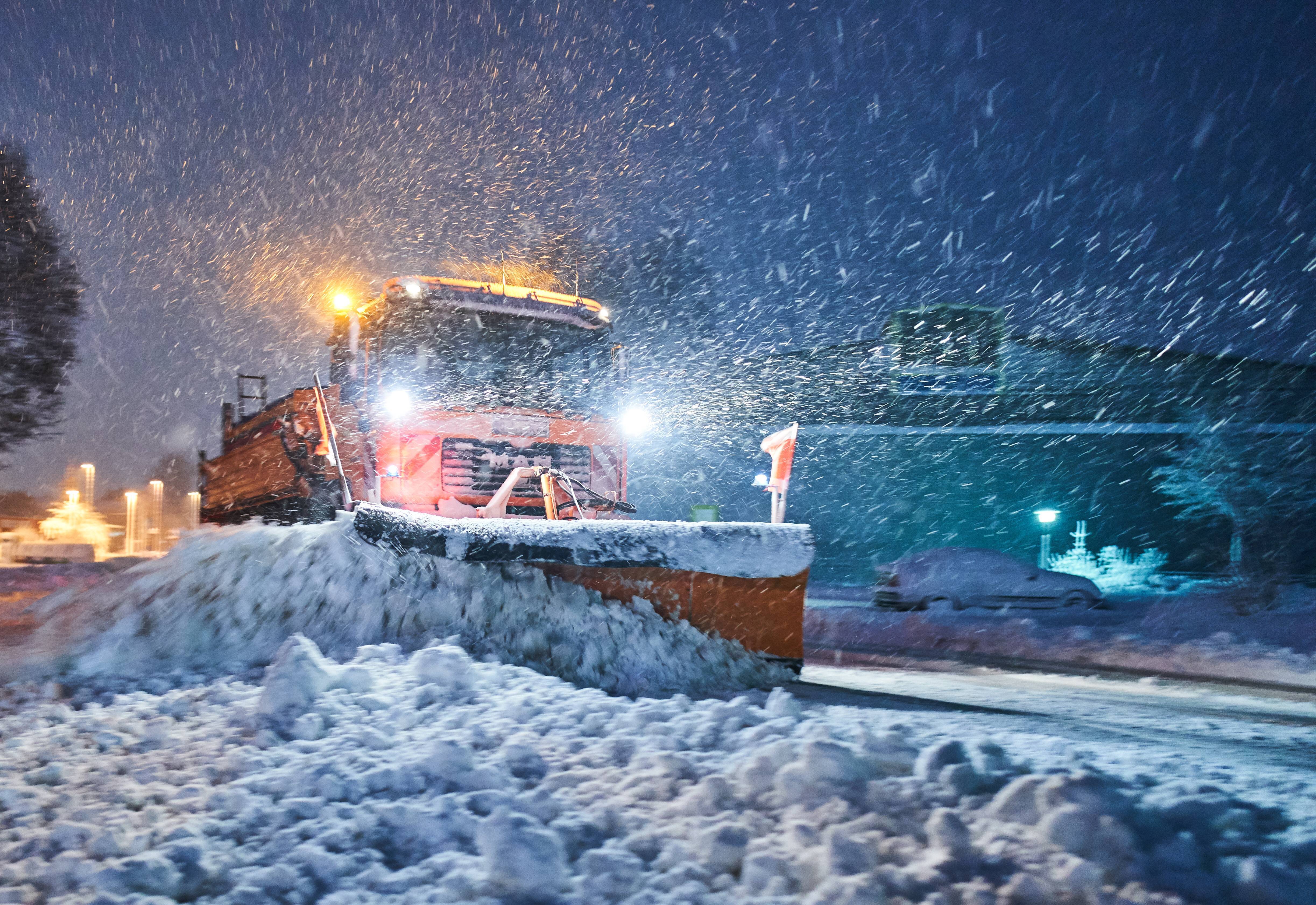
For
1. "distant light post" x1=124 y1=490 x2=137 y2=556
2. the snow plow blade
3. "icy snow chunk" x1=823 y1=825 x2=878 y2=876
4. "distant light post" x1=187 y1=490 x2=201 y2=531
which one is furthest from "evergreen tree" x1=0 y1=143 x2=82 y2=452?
"icy snow chunk" x1=823 y1=825 x2=878 y2=876

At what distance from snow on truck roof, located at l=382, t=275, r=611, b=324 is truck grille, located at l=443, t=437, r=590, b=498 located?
1605 mm

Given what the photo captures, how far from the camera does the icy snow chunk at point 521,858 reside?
2.00 metres

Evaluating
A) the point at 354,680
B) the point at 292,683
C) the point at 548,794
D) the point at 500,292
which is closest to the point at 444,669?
the point at 354,680

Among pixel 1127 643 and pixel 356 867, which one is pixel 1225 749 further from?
pixel 1127 643

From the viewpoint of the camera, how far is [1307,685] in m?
6.37

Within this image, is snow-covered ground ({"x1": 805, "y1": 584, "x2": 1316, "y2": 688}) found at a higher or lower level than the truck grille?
→ lower

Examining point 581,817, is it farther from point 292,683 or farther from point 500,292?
point 500,292

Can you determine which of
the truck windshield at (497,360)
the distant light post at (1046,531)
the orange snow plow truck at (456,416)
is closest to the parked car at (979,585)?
the orange snow plow truck at (456,416)

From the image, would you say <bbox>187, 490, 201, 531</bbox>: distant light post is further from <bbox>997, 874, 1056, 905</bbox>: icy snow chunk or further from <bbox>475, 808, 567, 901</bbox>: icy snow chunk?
<bbox>997, 874, 1056, 905</bbox>: icy snow chunk

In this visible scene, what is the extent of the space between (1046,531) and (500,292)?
1514 cm

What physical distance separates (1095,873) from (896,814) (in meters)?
0.52

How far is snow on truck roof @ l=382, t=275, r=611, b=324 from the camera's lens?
26.1 feet

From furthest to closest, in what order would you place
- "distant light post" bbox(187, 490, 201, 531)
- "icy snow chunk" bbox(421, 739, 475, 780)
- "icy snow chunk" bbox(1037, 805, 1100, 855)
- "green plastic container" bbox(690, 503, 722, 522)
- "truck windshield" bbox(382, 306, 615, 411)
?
"distant light post" bbox(187, 490, 201, 531) < "green plastic container" bbox(690, 503, 722, 522) < "truck windshield" bbox(382, 306, 615, 411) < "icy snow chunk" bbox(421, 739, 475, 780) < "icy snow chunk" bbox(1037, 805, 1100, 855)

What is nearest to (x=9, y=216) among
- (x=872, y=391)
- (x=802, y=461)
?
(x=802, y=461)
